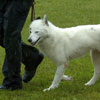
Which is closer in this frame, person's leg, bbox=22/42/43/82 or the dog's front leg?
the dog's front leg

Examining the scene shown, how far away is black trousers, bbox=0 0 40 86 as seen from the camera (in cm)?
591

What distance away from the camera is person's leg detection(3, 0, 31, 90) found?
591 cm

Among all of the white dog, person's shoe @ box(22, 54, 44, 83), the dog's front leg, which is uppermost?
the white dog

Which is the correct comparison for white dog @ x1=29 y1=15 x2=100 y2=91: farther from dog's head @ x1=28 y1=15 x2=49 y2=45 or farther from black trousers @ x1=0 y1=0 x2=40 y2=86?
black trousers @ x1=0 y1=0 x2=40 y2=86

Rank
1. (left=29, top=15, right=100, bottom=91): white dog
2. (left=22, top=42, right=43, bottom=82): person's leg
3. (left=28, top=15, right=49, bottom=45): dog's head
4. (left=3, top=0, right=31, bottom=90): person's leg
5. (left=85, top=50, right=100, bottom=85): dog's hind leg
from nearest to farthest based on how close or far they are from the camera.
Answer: (left=3, top=0, right=31, bottom=90): person's leg
(left=28, top=15, right=49, bottom=45): dog's head
(left=29, top=15, right=100, bottom=91): white dog
(left=22, top=42, right=43, bottom=82): person's leg
(left=85, top=50, right=100, bottom=85): dog's hind leg

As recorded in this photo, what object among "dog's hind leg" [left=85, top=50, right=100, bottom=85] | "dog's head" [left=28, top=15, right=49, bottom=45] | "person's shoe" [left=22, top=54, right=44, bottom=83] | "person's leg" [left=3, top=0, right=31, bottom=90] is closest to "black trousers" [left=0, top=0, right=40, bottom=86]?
"person's leg" [left=3, top=0, right=31, bottom=90]

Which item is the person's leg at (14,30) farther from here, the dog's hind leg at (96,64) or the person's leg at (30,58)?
the dog's hind leg at (96,64)

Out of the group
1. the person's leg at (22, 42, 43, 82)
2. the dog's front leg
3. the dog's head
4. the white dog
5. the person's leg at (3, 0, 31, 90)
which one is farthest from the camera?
the person's leg at (22, 42, 43, 82)

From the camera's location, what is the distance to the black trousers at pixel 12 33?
19.4 ft

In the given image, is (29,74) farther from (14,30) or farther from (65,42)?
(14,30)

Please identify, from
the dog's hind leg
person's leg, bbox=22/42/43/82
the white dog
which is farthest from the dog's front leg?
the dog's hind leg

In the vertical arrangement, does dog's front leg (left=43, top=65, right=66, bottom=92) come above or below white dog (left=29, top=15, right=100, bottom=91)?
below

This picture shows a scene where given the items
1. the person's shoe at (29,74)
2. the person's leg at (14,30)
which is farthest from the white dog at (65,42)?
the person's shoe at (29,74)

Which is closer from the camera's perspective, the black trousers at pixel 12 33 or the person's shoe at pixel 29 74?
the black trousers at pixel 12 33
